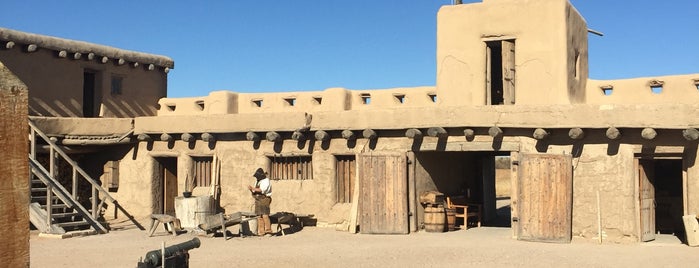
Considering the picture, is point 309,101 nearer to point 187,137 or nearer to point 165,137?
point 187,137

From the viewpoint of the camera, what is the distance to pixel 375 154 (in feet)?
48.3

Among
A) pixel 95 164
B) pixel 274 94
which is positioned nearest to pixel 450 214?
pixel 274 94

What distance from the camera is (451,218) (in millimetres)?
15438

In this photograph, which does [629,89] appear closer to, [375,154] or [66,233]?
[375,154]

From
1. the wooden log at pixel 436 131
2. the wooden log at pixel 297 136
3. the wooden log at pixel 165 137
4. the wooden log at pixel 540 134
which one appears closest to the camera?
the wooden log at pixel 540 134

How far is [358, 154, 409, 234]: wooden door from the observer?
14.5 metres

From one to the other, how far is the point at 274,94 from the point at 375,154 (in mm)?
3646

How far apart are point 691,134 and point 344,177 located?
7.16 m

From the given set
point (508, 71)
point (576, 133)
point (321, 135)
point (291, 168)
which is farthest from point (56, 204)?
point (576, 133)

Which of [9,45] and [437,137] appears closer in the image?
[437,137]

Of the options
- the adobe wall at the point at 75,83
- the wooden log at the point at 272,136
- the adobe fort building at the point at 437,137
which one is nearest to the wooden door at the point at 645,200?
the adobe fort building at the point at 437,137

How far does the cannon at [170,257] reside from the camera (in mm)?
6539

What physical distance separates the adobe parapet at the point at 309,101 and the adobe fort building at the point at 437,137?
0.04m

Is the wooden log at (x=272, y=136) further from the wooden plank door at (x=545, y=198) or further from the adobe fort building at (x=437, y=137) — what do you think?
the wooden plank door at (x=545, y=198)
